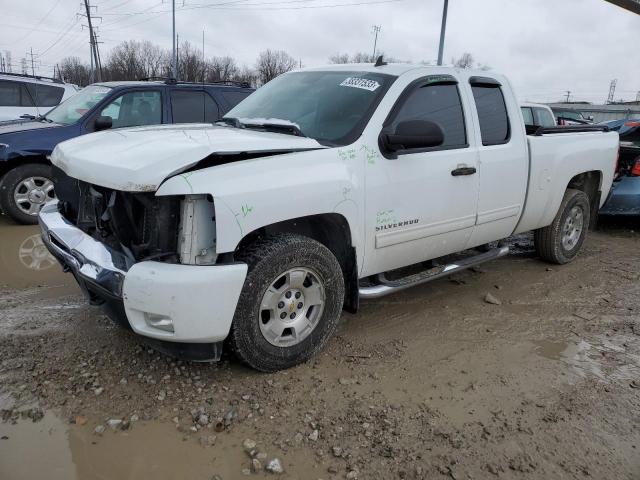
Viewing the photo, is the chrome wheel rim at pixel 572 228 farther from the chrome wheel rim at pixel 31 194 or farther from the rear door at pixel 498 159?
the chrome wheel rim at pixel 31 194

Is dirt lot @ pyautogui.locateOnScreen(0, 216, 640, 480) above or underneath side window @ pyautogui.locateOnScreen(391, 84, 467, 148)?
underneath

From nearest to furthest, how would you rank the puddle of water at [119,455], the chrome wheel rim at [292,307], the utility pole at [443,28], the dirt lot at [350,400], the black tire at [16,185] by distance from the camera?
the puddle of water at [119,455]
the dirt lot at [350,400]
the chrome wheel rim at [292,307]
the black tire at [16,185]
the utility pole at [443,28]

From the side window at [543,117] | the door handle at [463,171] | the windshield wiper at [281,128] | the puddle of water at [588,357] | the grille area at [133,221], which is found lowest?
the puddle of water at [588,357]

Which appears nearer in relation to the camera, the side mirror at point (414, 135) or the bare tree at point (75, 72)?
the side mirror at point (414, 135)

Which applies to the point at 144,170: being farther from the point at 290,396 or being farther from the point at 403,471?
the point at 403,471

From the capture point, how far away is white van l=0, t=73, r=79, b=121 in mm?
9922

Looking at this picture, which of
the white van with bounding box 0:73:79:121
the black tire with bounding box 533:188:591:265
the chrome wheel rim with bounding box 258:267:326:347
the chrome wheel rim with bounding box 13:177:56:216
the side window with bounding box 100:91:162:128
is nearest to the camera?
the chrome wheel rim with bounding box 258:267:326:347

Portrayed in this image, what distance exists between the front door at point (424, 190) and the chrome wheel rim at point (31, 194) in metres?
5.02

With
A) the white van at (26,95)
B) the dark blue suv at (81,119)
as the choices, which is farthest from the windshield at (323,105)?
the white van at (26,95)

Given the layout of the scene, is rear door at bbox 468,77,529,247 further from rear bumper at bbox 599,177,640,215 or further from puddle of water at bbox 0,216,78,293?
puddle of water at bbox 0,216,78,293

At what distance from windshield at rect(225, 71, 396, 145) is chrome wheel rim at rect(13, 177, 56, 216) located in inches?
145

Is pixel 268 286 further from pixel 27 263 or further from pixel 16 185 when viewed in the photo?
pixel 16 185

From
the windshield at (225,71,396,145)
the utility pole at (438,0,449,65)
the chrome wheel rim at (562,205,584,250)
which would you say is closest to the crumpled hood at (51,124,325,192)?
the windshield at (225,71,396,145)

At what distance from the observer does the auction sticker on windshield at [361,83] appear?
11.9 ft
